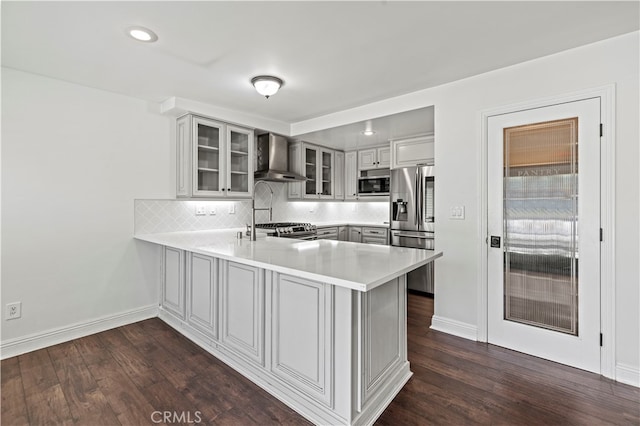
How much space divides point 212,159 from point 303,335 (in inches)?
104

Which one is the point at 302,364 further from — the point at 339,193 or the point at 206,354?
the point at 339,193

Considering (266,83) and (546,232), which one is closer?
(546,232)

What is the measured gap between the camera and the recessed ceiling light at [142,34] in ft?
6.75

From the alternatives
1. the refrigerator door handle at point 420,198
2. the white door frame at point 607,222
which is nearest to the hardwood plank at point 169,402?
the white door frame at point 607,222

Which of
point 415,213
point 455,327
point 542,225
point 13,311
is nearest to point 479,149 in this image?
point 542,225

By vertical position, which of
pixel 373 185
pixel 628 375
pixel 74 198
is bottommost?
pixel 628 375

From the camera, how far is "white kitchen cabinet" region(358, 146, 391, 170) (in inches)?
200

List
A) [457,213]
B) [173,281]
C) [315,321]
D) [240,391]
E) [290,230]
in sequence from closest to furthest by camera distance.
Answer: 1. [315,321]
2. [240,391]
3. [457,213]
4. [173,281]
5. [290,230]

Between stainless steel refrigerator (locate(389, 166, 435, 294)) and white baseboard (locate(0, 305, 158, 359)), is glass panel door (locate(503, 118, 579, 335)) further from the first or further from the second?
white baseboard (locate(0, 305, 158, 359))

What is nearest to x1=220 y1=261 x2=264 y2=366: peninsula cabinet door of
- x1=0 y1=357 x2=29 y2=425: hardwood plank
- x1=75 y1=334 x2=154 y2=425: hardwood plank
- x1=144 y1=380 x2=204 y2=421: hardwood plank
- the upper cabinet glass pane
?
x1=144 y1=380 x2=204 y2=421: hardwood plank

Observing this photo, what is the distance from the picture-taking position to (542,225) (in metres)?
2.52

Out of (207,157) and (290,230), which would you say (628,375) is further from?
(207,157)

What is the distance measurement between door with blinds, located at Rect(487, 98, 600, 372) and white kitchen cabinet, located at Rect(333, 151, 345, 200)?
3.03m

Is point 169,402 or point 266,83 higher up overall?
point 266,83
